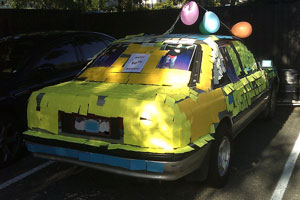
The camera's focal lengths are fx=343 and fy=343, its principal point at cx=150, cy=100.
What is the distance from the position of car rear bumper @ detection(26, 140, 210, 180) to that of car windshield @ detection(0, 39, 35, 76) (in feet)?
5.88

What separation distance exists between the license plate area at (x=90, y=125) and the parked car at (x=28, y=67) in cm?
147

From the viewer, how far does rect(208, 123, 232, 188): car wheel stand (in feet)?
11.2

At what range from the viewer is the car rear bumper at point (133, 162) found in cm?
282

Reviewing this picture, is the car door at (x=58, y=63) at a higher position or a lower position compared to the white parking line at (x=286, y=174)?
higher

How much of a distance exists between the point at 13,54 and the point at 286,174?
4.03 meters

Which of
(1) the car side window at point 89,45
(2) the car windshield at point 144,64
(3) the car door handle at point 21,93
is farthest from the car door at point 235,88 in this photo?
(3) the car door handle at point 21,93

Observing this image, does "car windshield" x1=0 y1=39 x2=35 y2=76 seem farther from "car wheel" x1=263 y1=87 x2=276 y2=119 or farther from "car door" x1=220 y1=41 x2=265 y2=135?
"car wheel" x1=263 y1=87 x2=276 y2=119

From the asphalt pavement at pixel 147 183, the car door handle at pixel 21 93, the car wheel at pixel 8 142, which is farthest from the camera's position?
the car door handle at pixel 21 93

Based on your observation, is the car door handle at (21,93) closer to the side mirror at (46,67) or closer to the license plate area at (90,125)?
the side mirror at (46,67)

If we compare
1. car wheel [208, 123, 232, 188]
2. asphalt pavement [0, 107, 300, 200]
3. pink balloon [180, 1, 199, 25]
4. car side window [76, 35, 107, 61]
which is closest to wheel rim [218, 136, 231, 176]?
car wheel [208, 123, 232, 188]

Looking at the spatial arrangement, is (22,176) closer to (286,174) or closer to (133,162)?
(133,162)

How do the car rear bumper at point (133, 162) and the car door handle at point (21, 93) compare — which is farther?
the car door handle at point (21, 93)

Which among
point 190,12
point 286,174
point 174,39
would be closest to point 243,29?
point 190,12

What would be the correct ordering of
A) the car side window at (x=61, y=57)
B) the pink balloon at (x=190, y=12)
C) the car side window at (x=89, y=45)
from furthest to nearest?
the pink balloon at (x=190, y=12) < the car side window at (x=89, y=45) < the car side window at (x=61, y=57)
